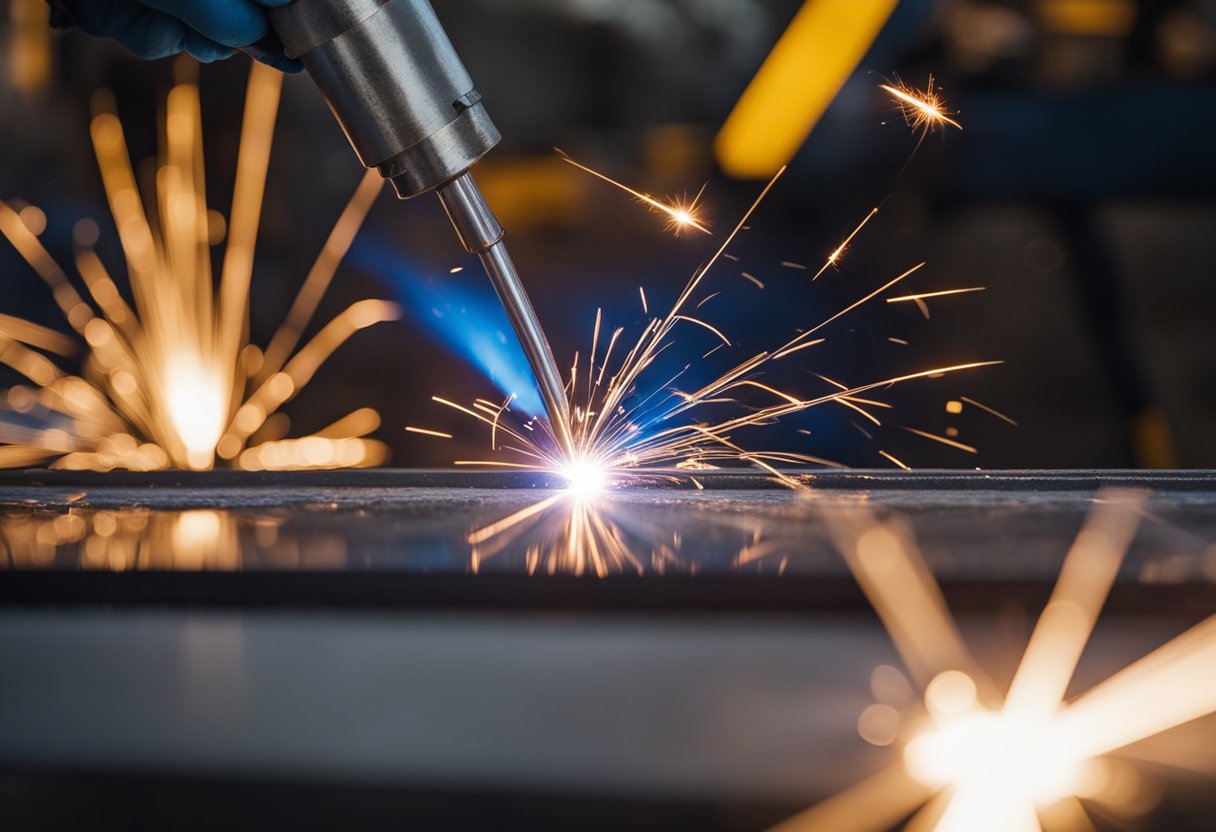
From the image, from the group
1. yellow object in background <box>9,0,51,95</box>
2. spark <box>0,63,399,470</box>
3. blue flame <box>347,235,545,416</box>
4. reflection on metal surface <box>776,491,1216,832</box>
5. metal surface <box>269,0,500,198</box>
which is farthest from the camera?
yellow object in background <box>9,0,51,95</box>

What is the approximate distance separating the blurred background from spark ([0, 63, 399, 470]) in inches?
2.1

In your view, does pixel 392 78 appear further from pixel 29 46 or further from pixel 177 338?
pixel 29 46

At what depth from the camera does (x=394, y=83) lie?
71 cm

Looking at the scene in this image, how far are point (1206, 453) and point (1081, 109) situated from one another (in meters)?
1.74

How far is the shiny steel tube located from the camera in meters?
0.77

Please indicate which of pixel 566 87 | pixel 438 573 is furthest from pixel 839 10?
pixel 438 573

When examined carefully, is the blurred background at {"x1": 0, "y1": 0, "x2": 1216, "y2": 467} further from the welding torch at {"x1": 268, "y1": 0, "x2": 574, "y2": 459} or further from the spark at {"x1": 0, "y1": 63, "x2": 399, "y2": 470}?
the welding torch at {"x1": 268, "y1": 0, "x2": 574, "y2": 459}

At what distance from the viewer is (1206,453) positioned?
9.46 ft

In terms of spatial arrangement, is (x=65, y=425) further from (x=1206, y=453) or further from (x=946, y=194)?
(x=1206, y=453)

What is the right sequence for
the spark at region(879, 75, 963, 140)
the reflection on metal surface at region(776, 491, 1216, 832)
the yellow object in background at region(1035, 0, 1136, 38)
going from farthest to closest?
the yellow object in background at region(1035, 0, 1136, 38)
the spark at region(879, 75, 963, 140)
the reflection on metal surface at region(776, 491, 1216, 832)

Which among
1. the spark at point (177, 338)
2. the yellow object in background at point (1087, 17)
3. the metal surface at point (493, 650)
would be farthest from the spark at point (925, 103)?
the spark at point (177, 338)

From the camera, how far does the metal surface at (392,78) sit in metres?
0.71

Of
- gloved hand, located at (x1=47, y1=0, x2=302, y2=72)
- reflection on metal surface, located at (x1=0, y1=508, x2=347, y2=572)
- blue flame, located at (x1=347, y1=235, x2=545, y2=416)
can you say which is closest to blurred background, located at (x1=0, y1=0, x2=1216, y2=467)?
blue flame, located at (x1=347, y1=235, x2=545, y2=416)

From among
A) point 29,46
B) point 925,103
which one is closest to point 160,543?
point 925,103
